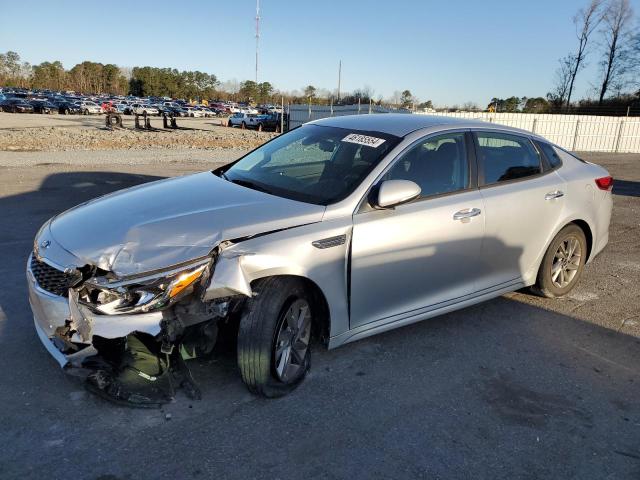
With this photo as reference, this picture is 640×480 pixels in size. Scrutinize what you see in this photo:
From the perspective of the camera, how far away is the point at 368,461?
2.69 metres

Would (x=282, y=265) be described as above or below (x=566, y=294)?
above

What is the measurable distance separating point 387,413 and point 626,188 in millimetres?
12550

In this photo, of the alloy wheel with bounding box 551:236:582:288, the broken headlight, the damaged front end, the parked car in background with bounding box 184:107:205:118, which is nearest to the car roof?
the alloy wheel with bounding box 551:236:582:288

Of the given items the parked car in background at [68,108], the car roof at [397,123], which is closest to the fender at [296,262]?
the car roof at [397,123]

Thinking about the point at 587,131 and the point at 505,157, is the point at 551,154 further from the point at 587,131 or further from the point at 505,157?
the point at 587,131

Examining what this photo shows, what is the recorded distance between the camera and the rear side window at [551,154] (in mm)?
4928

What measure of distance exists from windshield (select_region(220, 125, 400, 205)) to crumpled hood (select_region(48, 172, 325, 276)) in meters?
0.20

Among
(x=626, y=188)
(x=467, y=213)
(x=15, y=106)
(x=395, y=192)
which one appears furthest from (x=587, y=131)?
(x=15, y=106)

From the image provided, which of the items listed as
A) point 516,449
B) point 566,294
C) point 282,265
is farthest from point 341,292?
point 566,294

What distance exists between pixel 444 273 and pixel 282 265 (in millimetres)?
1451

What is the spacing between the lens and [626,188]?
13164 mm

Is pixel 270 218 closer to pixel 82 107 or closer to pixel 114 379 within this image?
pixel 114 379

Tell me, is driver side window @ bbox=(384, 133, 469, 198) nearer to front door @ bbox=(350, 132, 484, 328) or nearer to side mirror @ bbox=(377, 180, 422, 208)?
front door @ bbox=(350, 132, 484, 328)

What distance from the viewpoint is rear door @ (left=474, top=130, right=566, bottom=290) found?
4273 millimetres
